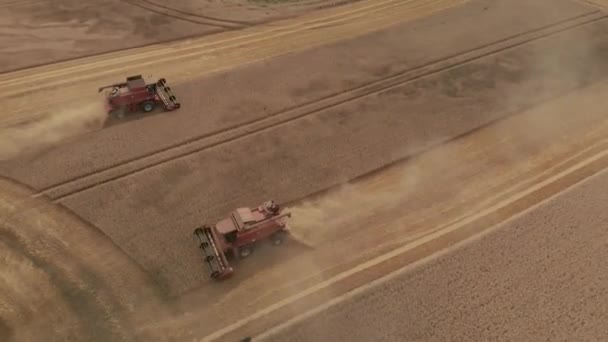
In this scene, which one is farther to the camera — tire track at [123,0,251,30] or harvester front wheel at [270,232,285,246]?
tire track at [123,0,251,30]

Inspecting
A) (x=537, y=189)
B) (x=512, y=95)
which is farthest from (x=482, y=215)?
(x=512, y=95)

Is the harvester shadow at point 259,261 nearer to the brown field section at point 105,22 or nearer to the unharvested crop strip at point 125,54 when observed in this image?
the unharvested crop strip at point 125,54

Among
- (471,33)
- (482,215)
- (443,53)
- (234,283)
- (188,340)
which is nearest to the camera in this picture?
(188,340)

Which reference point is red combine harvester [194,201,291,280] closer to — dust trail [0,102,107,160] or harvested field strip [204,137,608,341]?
harvested field strip [204,137,608,341]

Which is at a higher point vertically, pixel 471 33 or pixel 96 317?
pixel 471 33

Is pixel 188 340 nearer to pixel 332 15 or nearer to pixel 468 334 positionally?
pixel 468 334

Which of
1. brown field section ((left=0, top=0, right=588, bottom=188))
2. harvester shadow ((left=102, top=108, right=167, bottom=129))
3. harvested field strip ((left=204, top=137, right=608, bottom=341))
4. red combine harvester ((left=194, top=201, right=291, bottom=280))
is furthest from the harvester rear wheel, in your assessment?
harvested field strip ((left=204, top=137, right=608, bottom=341))

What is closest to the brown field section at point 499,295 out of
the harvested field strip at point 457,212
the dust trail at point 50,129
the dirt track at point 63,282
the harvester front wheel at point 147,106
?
the harvested field strip at point 457,212
